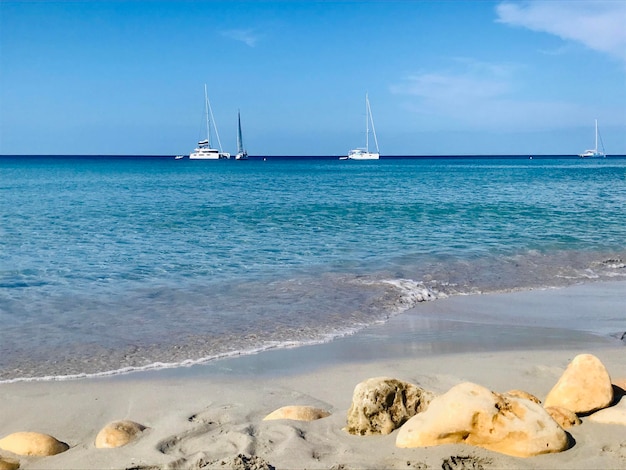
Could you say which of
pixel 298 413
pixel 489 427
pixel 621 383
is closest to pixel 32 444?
pixel 298 413

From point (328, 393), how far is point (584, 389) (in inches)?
94.8

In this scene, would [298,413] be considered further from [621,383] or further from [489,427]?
[621,383]

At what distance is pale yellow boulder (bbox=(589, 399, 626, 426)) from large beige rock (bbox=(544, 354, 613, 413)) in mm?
102

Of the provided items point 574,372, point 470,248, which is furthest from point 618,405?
point 470,248

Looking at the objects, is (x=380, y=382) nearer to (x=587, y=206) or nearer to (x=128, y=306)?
(x=128, y=306)

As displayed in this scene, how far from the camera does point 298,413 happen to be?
5.26 metres

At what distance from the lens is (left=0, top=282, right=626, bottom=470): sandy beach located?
438 cm

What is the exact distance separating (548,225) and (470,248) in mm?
6787

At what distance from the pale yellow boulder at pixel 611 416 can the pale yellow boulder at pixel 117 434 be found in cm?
368

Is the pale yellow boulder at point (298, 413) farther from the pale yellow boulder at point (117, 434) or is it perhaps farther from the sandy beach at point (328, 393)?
the pale yellow boulder at point (117, 434)

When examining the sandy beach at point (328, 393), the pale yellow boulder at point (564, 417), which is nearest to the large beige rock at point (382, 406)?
the sandy beach at point (328, 393)

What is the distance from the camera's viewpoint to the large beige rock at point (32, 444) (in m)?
4.66

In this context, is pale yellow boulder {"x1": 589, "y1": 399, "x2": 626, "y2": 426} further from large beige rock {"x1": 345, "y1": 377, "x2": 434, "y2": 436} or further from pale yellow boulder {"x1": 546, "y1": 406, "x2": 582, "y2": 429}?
large beige rock {"x1": 345, "y1": 377, "x2": 434, "y2": 436}

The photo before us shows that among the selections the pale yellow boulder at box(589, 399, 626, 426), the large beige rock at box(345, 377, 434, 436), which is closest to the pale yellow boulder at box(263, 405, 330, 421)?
the large beige rock at box(345, 377, 434, 436)
